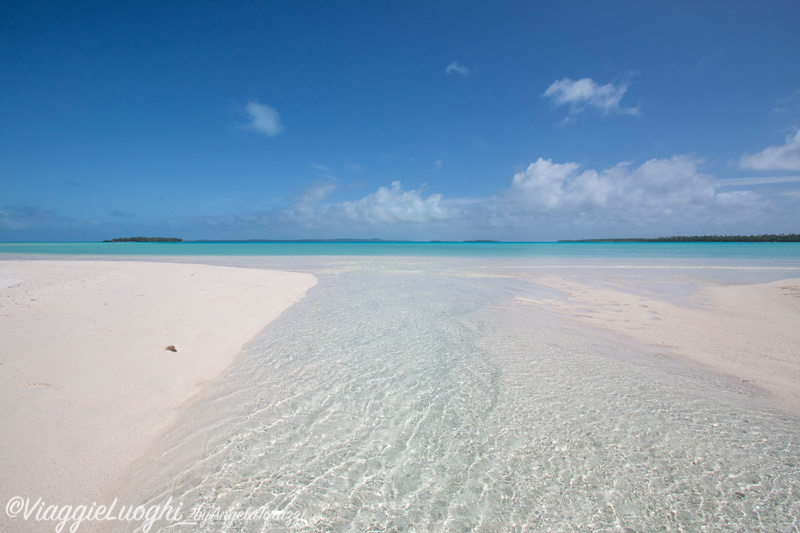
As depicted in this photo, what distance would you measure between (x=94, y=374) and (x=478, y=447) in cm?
505

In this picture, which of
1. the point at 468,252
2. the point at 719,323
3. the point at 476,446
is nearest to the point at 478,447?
the point at 476,446

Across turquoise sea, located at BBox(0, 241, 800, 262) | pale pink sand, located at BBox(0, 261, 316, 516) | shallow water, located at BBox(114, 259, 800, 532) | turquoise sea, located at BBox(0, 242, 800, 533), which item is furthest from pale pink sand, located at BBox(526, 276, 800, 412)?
turquoise sea, located at BBox(0, 241, 800, 262)

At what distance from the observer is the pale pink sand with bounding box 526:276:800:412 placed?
5230mm

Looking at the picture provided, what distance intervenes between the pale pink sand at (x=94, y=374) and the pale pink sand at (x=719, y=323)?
300 inches

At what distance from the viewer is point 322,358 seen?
18.5 feet

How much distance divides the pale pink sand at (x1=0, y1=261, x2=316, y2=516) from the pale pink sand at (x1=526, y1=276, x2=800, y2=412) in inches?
300

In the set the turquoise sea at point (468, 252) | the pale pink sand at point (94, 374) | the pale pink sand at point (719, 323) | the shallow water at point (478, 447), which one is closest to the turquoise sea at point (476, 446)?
the shallow water at point (478, 447)

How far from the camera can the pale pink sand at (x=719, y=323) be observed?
523 cm

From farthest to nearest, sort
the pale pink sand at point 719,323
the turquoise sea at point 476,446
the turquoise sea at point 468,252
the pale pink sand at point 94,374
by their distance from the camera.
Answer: the turquoise sea at point 468,252 → the pale pink sand at point 719,323 → the pale pink sand at point 94,374 → the turquoise sea at point 476,446

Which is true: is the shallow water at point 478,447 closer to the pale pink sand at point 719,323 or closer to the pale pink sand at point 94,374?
the pale pink sand at point 94,374

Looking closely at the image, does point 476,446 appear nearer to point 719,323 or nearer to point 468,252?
point 719,323

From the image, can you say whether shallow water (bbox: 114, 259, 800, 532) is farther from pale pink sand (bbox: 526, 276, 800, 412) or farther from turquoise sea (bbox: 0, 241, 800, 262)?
turquoise sea (bbox: 0, 241, 800, 262)

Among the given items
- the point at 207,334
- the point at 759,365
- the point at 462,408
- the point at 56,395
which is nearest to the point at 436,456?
the point at 462,408

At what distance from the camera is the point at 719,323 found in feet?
26.1
